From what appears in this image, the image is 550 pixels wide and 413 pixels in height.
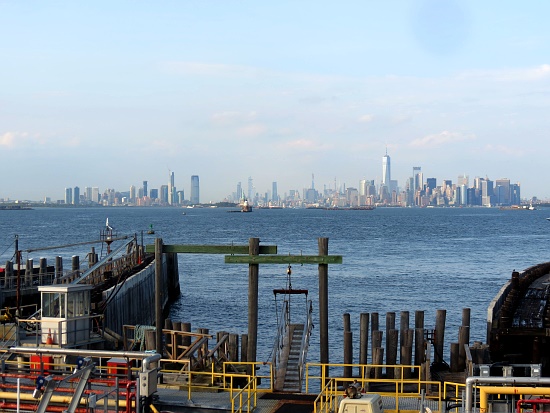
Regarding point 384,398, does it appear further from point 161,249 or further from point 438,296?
point 438,296

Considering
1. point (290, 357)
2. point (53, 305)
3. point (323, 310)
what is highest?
point (53, 305)

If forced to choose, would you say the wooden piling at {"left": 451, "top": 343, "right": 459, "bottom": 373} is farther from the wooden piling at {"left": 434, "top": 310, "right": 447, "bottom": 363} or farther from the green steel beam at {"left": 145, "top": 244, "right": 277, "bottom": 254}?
the green steel beam at {"left": 145, "top": 244, "right": 277, "bottom": 254}

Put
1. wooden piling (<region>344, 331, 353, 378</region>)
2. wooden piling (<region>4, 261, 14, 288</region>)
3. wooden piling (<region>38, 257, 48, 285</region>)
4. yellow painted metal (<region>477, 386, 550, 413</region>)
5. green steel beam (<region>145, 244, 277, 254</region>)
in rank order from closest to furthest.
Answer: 1. yellow painted metal (<region>477, 386, 550, 413</region>)
2. wooden piling (<region>344, 331, 353, 378</region>)
3. green steel beam (<region>145, 244, 277, 254</region>)
4. wooden piling (<region>4, 261, 14, 288</region>)
5. wooden piling (<region>38, 257, 48, 285</region>)

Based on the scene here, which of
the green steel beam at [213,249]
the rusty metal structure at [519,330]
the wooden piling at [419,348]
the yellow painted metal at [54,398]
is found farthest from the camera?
the rusty metal structure at [519,330]

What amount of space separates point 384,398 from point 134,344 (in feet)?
38.3

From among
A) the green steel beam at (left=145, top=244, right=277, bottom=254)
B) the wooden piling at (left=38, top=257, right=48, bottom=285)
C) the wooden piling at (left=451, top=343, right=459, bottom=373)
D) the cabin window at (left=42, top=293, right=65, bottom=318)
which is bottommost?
the wooden piling at (left=451, top=343, right=459, bottom=373)

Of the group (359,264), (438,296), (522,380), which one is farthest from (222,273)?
(522,380)

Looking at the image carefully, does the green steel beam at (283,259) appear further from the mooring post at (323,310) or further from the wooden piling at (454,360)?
the wooden piling at (454,360)

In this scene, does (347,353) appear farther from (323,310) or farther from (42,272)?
(42,272)

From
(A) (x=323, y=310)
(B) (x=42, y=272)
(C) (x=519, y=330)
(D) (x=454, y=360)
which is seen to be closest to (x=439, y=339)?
(D) (x=454, y=360)

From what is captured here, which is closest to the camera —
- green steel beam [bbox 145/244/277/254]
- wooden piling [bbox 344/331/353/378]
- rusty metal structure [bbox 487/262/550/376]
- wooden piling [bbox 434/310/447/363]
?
wooden piling [bbox 344/331/353/378]

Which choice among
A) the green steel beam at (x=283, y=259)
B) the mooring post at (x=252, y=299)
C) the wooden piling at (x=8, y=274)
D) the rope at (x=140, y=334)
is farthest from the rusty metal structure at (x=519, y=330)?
the wooden piling at (x=8, y=274)

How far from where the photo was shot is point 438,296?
217ft

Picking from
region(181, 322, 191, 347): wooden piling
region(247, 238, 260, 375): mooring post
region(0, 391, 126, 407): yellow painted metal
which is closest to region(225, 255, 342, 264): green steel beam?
region(247, 238, 260, 375): mooring post
